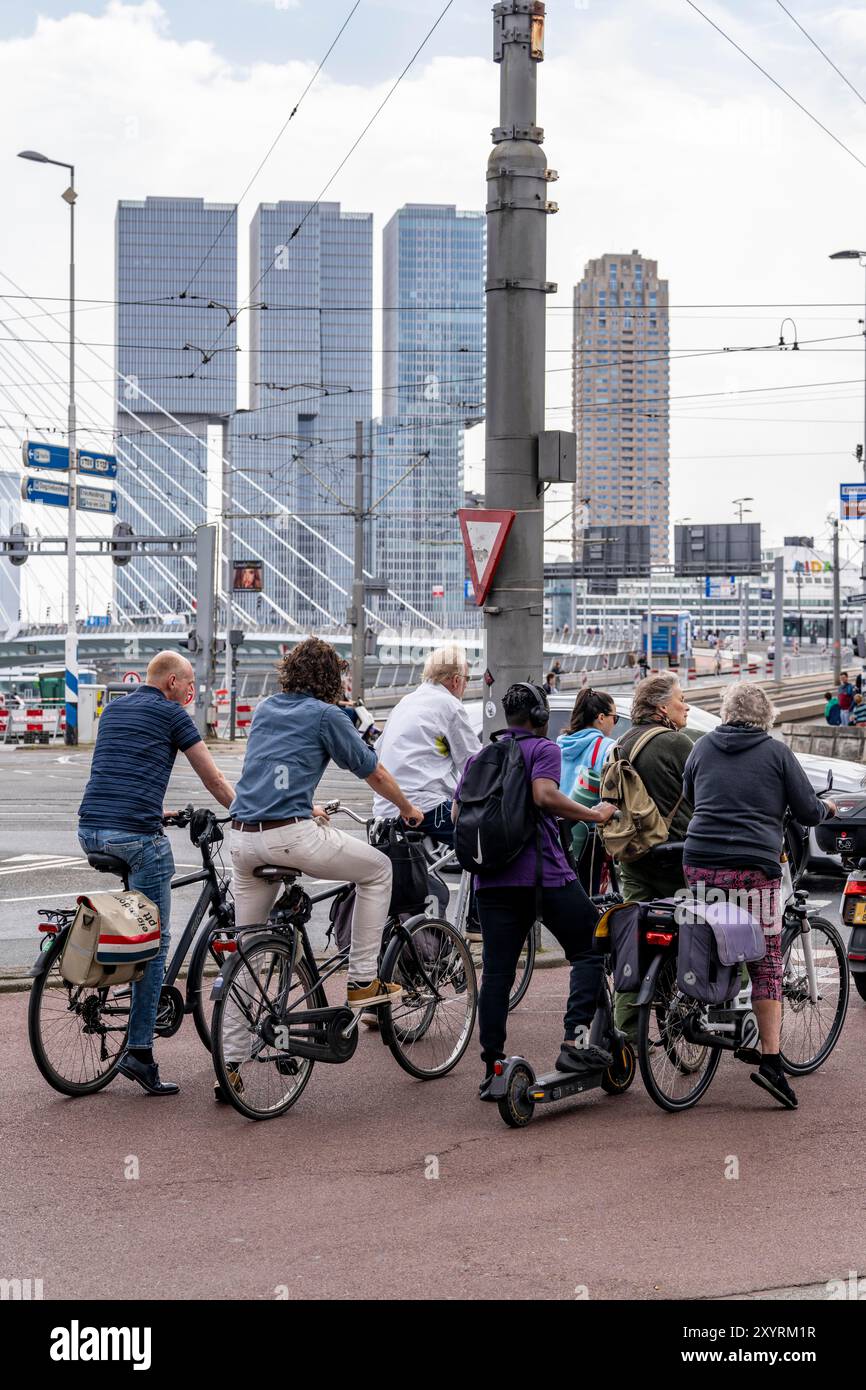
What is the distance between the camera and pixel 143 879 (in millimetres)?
6559

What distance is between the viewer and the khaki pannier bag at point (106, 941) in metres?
6.20

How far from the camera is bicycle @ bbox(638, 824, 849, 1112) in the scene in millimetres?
6277

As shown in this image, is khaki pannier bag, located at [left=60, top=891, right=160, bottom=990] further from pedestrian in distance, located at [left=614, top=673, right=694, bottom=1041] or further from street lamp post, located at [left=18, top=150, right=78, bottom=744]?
street lamp post, located at [left=18, top=150, right=78, bottom=744]

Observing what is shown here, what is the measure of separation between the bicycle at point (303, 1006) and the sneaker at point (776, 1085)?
1.38 m

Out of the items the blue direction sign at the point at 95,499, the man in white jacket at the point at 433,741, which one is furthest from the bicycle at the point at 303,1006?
the blue direction sign at the point at 95,499

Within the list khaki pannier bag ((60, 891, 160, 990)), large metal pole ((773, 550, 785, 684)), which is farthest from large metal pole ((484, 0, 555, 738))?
large metal pole ((773, 550, 785, 684))

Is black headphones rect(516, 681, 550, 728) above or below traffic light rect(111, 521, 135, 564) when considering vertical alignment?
below

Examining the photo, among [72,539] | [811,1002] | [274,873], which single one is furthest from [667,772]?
[72,539]

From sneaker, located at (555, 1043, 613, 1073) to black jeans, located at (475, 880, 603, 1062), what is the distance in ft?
0.27

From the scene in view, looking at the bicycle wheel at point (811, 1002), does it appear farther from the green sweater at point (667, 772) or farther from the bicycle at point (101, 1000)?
the bicycle at point (101, 1000)

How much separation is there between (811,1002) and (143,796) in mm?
3016

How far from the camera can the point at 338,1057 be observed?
21.1 feet

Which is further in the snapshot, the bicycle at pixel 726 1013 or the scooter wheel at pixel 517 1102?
the bicycle at pixel 726 1013

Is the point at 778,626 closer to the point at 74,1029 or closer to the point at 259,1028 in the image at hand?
the point at 74,1029
